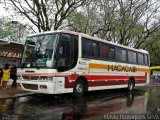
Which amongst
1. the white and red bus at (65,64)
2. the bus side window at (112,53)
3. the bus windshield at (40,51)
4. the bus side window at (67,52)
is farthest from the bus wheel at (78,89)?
the bus side window at (112,53)

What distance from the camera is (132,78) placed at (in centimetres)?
2247

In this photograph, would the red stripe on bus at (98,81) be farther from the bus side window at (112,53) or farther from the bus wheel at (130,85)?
the bus side window at (112,53)

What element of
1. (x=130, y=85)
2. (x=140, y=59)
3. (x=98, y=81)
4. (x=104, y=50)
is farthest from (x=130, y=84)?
(x=98, y=81)

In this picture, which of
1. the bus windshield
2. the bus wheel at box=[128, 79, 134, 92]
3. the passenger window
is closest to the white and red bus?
the bus windshield

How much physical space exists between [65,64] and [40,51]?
4.31ft

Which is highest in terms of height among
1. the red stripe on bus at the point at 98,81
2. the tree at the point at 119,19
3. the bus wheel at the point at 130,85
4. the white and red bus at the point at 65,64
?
the tree at the point at 119,19

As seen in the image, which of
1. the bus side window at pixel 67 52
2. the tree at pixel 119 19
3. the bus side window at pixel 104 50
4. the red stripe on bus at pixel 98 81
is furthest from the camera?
the tree at pixel 119 19

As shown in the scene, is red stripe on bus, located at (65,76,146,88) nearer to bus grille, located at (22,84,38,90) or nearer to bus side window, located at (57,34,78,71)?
bus side window, located at (57,34,78,71)

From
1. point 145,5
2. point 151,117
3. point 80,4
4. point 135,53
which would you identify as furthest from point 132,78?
point 145,5

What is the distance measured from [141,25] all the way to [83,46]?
80.0 feet

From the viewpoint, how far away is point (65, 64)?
567 inches

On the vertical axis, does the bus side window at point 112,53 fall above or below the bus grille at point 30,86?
above

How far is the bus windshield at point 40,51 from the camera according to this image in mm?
13921

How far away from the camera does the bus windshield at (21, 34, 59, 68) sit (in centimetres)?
1392
